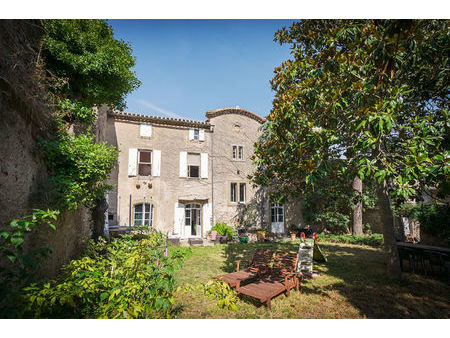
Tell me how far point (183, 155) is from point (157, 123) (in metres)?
2.73

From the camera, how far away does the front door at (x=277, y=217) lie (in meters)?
16.0

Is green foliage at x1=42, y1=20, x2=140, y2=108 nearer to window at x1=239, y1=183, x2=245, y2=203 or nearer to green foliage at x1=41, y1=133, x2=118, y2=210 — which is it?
green foliage at x1=41, y1=133, x2=118, y2=210

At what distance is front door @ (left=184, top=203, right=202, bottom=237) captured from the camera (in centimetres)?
1407

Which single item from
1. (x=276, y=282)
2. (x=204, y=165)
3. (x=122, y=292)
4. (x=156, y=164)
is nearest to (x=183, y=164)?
(x=204, y=165)

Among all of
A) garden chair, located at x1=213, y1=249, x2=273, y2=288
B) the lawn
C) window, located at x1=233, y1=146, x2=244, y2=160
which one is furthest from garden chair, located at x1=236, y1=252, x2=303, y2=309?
window, located at x1=233, y1=146, x2=244, y2=160

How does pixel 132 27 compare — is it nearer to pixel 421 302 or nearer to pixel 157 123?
pixel 421 302

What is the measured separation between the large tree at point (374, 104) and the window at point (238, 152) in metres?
9.22

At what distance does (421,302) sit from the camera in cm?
461

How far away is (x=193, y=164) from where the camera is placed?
49.3 ft

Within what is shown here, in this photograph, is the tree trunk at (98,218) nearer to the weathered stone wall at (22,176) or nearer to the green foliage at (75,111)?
the weathered stone wall at (22,176)

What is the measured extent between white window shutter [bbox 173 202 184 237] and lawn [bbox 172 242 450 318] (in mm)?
6614

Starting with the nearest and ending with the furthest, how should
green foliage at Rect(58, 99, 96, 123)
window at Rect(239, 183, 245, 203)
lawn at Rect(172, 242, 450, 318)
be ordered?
lawn at Rect(172, 242, 450, 318)
green foliage at Rect(58, 99, 96, 123)
window at Rect(239, 183, 245, 203)

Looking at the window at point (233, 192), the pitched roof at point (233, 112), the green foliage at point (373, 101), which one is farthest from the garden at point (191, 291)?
the pitched roof at point (233, 112)
